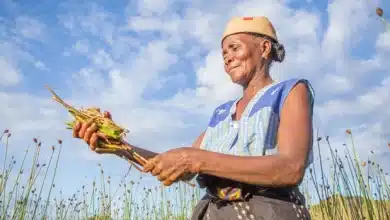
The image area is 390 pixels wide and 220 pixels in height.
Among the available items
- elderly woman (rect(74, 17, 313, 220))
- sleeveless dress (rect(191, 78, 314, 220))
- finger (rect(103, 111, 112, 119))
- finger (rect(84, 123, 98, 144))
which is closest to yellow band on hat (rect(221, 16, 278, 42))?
elderly woman (rect(74, 17, 313, 220))

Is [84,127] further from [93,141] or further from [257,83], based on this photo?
[257,83]

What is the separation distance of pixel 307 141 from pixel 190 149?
1.34ft

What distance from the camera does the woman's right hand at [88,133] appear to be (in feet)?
6.22

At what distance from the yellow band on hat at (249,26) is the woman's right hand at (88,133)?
0.71m

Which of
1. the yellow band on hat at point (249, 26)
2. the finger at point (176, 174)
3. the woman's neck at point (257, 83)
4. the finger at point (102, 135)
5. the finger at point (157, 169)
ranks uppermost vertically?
the yellow band on hat at point (249, 26)

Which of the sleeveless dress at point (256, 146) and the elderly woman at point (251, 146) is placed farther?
the sleeveless dress at point (256, 146)

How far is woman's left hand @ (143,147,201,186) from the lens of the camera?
1.64m

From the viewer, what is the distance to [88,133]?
6.23 feet

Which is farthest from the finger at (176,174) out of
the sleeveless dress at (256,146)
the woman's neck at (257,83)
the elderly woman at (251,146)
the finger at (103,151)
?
the woman's neck at (257,83)

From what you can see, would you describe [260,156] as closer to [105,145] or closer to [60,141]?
[105,145]

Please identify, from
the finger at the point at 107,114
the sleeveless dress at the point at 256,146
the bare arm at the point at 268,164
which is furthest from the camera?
the finger at the point at 107,114

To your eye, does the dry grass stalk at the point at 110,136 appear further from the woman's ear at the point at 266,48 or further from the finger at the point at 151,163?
the woman's ear at the point at 266,48

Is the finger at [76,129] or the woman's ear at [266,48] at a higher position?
the woman's ear at [266,48]

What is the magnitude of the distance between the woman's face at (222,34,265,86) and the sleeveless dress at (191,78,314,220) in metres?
0.14
